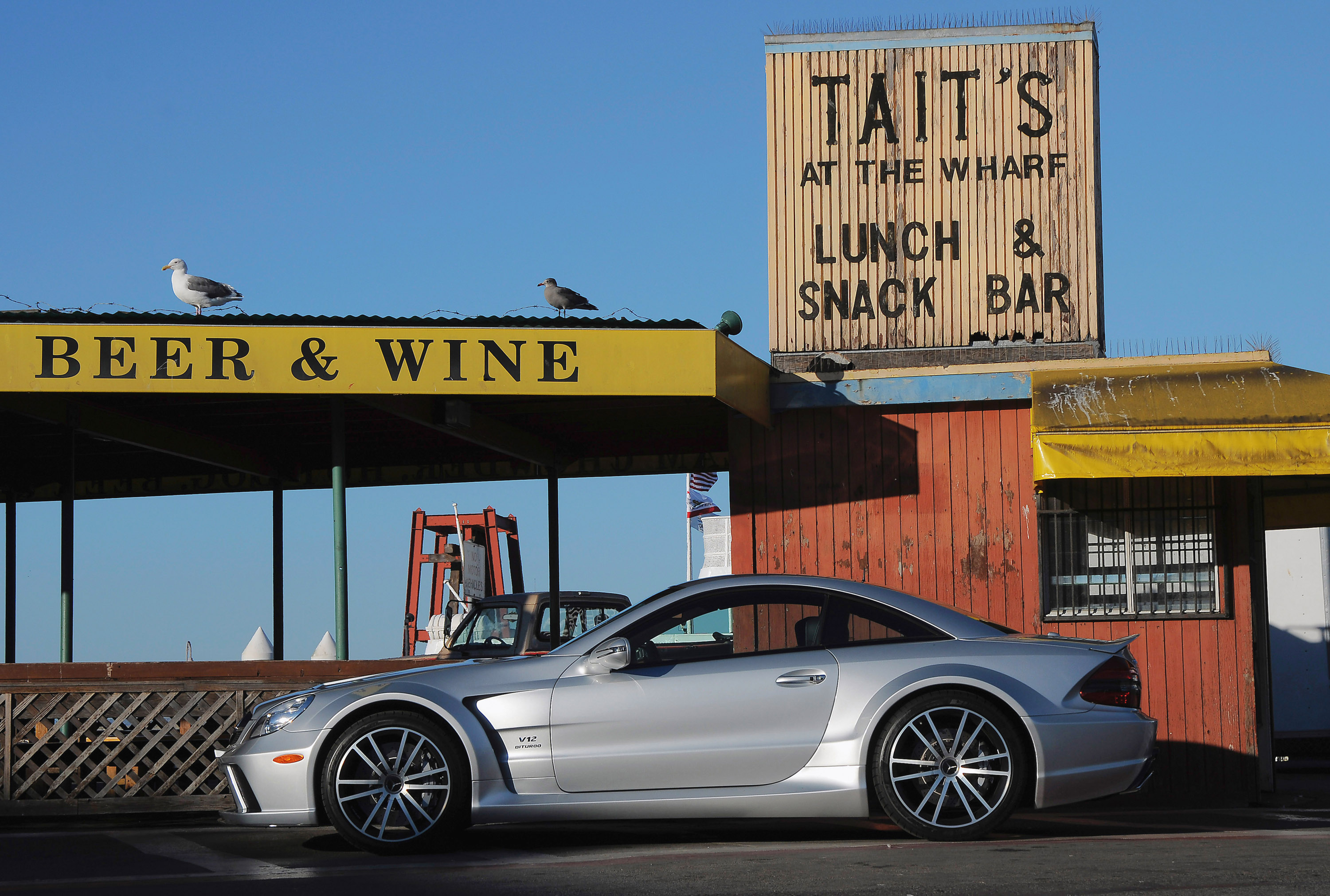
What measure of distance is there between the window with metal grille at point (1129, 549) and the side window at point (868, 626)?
4.22 metres

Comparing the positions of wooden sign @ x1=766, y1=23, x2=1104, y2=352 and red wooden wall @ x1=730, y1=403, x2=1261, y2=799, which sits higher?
wooden sign @ x1=766, y1=23, x2=1104, y2=352

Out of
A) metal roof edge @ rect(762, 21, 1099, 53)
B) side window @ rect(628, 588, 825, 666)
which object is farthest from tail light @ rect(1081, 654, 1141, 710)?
metal roof edge @ rect(762, 21, 1099, 53)

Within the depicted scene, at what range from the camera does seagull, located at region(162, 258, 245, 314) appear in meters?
12.4

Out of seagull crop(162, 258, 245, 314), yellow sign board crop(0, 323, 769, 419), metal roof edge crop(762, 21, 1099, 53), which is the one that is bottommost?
yellow sign board crop(0, 323, 769, 419)

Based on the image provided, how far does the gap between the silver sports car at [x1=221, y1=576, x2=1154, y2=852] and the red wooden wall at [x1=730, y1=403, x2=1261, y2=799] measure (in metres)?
4.00

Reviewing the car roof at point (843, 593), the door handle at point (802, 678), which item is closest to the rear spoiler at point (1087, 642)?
the car roof at point (843, 593)

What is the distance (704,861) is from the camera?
22.3ft

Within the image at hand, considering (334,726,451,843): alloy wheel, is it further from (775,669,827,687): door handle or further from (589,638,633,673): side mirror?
(775,669,827,687): door handle

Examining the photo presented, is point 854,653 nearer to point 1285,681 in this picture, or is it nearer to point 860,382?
point 860,382

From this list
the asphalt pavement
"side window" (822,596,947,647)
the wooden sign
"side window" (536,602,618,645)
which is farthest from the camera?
"side window" (536,602,618,645)

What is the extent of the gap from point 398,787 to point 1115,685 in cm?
361

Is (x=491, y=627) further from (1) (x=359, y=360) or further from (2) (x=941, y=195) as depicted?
(2) (x=941, y=195)

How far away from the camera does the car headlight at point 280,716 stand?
7387 mm

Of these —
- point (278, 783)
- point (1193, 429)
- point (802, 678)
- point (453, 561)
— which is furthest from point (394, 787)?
point (453, 561)
